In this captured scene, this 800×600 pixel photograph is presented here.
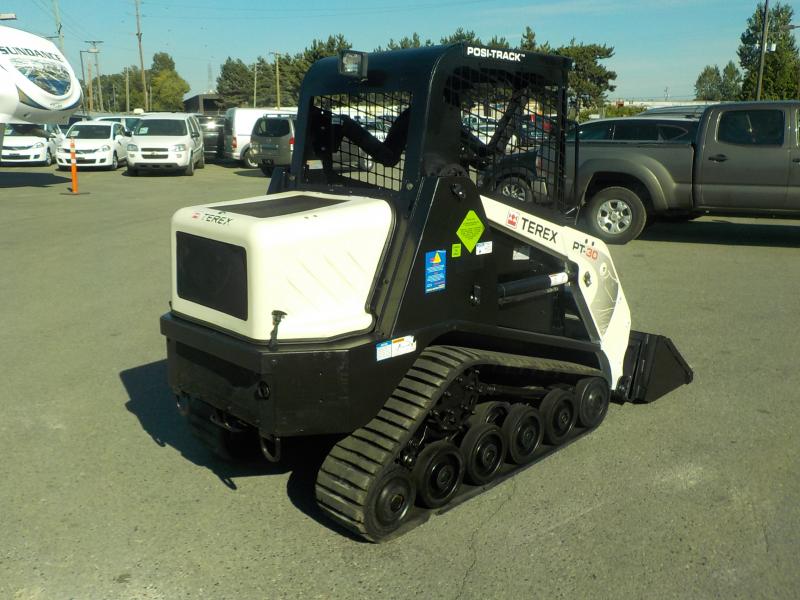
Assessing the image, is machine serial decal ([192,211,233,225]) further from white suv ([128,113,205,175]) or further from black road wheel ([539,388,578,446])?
white suv ([128,113,205,175])

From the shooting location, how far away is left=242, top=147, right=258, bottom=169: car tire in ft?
84.2

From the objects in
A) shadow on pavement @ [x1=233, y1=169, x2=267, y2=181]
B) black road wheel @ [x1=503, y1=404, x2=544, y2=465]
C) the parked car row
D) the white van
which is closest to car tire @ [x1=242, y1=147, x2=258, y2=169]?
the white van

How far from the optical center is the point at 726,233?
13.1 meters

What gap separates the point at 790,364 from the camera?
20.9ft

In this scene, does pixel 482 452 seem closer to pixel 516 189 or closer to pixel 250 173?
pixel 516 189

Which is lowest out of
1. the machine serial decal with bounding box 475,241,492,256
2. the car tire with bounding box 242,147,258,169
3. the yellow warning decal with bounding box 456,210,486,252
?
the car tire with bounding box 242,147,258,169

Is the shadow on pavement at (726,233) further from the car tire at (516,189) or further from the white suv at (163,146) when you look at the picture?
the white suv at (163,146)

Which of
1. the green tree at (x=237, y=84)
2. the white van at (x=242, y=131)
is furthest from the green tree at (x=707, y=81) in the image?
the white van at (x=242, y=131)

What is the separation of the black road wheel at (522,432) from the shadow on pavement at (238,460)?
1.01 m

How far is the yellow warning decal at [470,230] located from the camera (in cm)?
390

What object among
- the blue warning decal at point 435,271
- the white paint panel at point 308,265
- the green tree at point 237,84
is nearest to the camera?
the white paint panel at point 308,265

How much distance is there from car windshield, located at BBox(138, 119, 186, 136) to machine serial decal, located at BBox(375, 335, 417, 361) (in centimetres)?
2109

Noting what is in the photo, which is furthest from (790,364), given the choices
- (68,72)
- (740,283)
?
(68,72)

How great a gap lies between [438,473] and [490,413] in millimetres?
490
